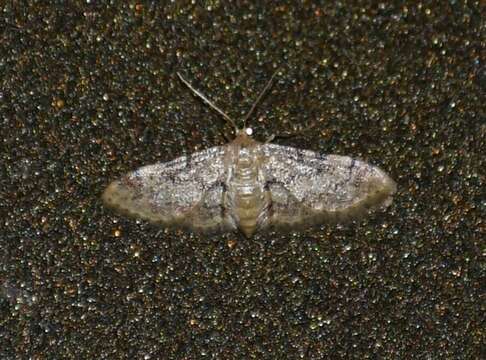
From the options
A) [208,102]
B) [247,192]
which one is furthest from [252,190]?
[208,102]

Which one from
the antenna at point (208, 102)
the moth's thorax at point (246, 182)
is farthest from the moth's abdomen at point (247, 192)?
the antenna at point (208, 102)

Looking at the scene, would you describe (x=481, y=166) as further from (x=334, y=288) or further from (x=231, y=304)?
(x=231, y=304)

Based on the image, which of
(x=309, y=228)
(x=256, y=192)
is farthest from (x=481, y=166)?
(x=256, y=192)

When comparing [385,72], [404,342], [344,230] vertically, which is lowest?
[404,342]

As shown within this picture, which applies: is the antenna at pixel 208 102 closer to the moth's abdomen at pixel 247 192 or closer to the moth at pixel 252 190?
the moth at pixel 252 190

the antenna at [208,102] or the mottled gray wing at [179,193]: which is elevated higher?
the antenna at [208,102]

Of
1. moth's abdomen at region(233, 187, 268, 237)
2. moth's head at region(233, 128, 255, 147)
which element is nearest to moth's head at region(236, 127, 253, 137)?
moth's head at region(233, 128, 255, 147)

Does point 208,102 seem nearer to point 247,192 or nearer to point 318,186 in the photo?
point 247,192
